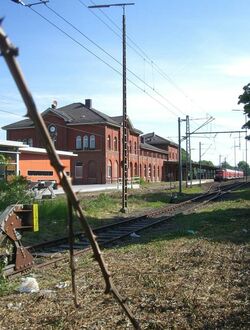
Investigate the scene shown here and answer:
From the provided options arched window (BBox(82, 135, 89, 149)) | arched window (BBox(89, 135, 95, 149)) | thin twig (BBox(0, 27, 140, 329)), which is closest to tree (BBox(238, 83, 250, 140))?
thin twig (BBox(0, 27, 140, 329))

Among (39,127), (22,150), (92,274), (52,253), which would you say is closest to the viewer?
(39,127)

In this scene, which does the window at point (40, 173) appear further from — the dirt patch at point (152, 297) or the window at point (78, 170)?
the dirt patch at point (152, 297)

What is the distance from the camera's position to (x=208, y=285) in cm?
731

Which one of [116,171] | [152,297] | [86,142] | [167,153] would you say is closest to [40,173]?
[86,142]

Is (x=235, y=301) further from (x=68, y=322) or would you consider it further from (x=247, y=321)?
(x=68, y=322)

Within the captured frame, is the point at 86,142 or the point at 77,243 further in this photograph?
the point at 86,142

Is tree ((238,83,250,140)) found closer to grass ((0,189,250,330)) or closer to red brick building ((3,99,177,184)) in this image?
grass ((0,189,250,330))

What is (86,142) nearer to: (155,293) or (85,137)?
(85,137)

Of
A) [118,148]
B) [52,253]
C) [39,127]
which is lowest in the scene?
[52,253]

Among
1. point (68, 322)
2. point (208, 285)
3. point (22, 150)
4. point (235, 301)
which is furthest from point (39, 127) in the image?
point (22, 150)

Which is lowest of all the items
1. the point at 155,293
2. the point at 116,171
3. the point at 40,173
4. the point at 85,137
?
the point at 155,293

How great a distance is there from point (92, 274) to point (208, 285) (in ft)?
7.63

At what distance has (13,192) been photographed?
1709 cm

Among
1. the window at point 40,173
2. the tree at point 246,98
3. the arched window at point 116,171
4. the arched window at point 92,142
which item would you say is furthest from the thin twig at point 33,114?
the arched window at point 116,171
